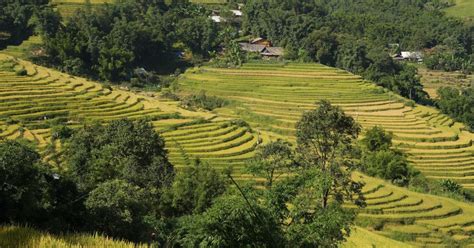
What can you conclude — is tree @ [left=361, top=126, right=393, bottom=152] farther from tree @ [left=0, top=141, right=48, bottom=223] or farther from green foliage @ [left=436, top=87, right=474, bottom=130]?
tree @ [left=0, top=141, right=48, bottom=223]

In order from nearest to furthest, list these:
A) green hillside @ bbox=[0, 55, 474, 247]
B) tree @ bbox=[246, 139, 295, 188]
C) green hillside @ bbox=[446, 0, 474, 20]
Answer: tree @ bbox=[246, 139, 295, 188], green hillside @ bbox=[0, 55, 474, 247], green hillside @ bbox=[446, 0, 474, 20]

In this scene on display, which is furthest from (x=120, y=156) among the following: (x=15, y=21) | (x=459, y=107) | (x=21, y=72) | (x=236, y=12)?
(x=236, y=12)

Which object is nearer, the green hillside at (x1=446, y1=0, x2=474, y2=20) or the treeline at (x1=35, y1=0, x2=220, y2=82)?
the treeline at (x1=35, y1=0, x2=220, y2=82)

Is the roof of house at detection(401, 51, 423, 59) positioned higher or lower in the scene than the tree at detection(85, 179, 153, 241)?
lower

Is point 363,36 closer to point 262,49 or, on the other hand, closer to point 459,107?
point 262,49

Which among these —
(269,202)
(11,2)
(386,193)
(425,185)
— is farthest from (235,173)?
(11,2)

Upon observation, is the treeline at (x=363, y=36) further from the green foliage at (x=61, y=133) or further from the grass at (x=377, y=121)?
the green foliage at (x=61, y=133)

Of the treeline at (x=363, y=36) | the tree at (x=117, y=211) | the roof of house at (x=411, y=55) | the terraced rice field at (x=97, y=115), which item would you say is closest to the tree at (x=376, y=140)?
the terraced rice field at (x=97, y=115)

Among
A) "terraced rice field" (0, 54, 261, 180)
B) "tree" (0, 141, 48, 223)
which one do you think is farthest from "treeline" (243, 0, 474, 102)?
"tree" (0, 141, 48, 223)

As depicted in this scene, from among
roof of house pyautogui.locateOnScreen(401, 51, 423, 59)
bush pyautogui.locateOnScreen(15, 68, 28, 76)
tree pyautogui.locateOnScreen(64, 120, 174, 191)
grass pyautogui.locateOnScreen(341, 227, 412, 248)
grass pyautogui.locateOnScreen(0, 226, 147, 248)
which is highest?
grass pyautogui.locateOnScreen(0, 226, 147, 248)
